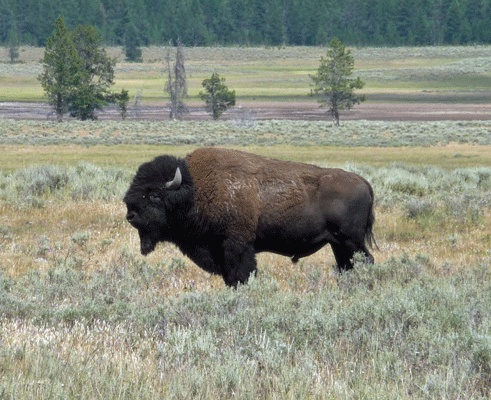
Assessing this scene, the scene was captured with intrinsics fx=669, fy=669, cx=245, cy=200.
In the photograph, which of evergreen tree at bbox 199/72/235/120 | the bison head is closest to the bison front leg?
the bison head

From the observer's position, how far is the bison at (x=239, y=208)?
21.0 ft

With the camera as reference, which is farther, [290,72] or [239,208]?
[290,72]

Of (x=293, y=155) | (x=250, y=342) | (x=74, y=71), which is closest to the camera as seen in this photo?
(x=250, y=342)

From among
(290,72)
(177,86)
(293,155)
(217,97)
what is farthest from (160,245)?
(290,72)

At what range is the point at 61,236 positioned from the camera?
9.87 m

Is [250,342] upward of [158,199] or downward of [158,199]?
downward

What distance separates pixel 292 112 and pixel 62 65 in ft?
77.4

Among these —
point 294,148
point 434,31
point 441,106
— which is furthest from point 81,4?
point 294,148

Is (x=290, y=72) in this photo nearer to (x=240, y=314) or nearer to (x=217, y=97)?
(x=217, y=97)

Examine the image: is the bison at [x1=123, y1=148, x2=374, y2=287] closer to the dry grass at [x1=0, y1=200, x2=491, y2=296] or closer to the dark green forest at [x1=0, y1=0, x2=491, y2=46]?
the dry grass at [x1=0, y1=200, x2=491, y2=296]

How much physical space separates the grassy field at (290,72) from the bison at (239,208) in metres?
66.7

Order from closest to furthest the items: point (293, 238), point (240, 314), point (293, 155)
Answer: point (240, 314)
point (293, 238)
point (293, 155)

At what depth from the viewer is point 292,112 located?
66.8 metres

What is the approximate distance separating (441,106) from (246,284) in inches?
2725
